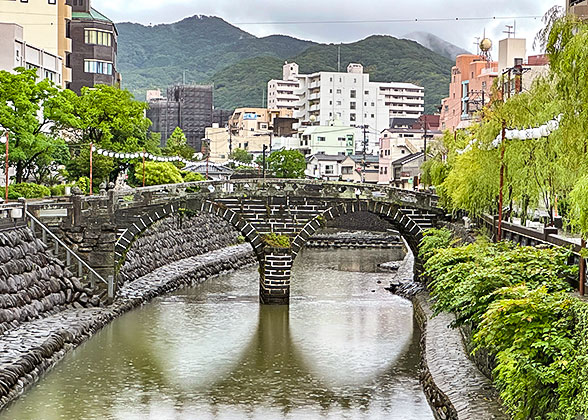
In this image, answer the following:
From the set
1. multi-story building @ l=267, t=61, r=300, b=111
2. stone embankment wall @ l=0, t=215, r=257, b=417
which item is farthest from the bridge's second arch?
multi-story building @ l=267, t=61, r=300, b=111

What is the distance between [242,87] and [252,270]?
112900 mm

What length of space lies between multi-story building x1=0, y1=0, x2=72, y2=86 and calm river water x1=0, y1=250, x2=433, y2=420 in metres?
33.7

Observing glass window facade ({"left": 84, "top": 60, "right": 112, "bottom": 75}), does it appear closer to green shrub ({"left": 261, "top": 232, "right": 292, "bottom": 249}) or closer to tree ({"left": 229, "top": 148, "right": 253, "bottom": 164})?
tree ({"left": 229, "top": 148, "right": 253, "bottom": 164})

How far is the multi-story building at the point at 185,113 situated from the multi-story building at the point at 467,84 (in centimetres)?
4938

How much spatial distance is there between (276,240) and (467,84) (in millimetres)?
39924

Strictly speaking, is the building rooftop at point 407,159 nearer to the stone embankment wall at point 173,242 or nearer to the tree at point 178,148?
the tree at point 178,148

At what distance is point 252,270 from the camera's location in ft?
160

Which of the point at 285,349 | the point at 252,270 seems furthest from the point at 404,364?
the point at 252,270

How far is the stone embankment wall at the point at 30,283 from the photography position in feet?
86.0

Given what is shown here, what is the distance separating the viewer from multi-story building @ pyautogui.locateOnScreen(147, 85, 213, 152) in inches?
4749

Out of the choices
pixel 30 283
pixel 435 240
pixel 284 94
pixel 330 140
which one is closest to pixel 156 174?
pixel 435 240

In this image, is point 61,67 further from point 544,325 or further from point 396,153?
point 544,325

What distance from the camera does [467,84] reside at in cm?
7162

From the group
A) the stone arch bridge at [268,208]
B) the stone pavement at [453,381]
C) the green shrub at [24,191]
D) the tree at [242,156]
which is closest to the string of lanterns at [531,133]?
the stone pavement at [453,381]
